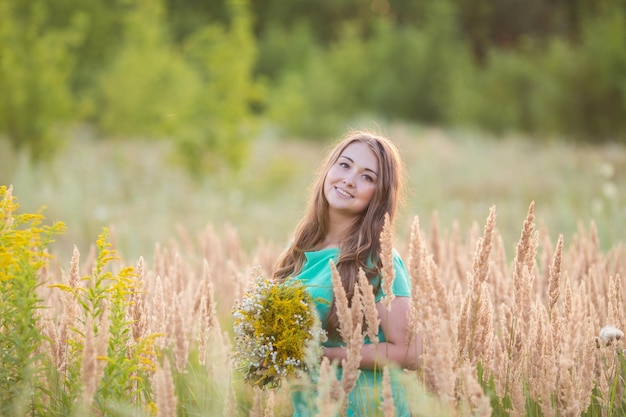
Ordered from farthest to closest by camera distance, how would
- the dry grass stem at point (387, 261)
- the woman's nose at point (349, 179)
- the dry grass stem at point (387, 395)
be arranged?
the woman's nose at point (349, 179) < the dry grass stem at point (387, 261) < the dry grass stem at point (387, 395)

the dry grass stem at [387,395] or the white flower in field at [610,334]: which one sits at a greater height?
the white flower in field at [610,334]

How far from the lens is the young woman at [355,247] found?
8.42 ft

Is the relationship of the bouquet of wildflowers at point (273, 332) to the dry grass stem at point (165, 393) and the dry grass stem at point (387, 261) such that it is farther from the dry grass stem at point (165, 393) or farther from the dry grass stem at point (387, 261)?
the dry grass stem at point (165, 393)

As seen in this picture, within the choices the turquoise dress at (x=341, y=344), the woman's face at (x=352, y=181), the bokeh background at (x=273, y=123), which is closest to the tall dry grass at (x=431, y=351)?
the turquoise dress at (x=341, y=344)

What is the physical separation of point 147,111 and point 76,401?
41.8 feet

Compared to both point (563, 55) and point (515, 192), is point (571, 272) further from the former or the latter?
point (563, 55)

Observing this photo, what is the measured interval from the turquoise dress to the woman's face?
199 millimetres

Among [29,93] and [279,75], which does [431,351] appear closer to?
[29,93]

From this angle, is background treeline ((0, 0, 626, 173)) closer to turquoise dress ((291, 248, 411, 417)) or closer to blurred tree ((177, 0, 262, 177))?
blurred tree ((177, 0, 262, 177))

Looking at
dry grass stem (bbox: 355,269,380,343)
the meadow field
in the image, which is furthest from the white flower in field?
dry grass stem (bbox: 355,269,380,343)

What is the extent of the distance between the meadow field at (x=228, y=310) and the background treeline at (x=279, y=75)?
6.81 feet

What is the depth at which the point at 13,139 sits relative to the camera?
10672mm

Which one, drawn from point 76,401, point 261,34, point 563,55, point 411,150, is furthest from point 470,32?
point 76,401

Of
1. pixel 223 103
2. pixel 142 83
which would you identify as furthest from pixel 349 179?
pixel 142 83
